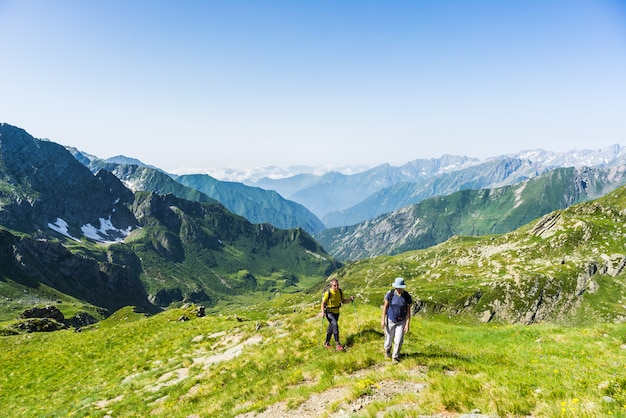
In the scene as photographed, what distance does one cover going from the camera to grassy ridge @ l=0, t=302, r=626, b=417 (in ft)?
37.1

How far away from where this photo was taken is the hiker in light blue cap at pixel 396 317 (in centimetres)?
1681

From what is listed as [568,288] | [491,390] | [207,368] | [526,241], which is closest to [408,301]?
[491,390]

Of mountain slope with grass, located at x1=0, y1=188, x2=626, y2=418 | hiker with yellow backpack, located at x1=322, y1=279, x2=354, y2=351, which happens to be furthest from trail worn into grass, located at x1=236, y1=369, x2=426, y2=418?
hiker with yellow backpack, located at x1=322, y1=279, x2=354, y2=351

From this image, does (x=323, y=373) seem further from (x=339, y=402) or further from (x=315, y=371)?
(x=339, y=402)

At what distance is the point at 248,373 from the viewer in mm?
21062

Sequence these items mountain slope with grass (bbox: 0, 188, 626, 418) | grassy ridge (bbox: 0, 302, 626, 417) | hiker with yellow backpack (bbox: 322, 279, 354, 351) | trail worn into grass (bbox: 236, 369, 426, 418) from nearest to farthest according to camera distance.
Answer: grassy ridge (bbox: 0, 302, 626, 417)
mountain slope with grass (bbox: 0, 188, 626, 418)
trail worn into grass (bbox: 236, 369, 426, 418)
hiker with yellow backpack (bbox: 322, 279, 354, 351)

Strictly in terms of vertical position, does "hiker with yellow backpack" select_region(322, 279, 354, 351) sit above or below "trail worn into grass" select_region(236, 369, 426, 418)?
above

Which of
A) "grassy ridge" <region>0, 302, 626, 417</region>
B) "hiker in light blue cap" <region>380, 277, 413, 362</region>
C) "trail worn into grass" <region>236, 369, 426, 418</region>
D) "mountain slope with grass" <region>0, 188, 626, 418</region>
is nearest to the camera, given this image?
"grassy ridge" <region>0, 302, 626, 417</region>

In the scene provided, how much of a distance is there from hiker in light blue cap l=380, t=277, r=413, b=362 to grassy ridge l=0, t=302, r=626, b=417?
29.9 inches

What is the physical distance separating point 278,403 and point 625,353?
17.2 meters

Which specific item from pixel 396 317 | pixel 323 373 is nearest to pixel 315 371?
pixel 323 373

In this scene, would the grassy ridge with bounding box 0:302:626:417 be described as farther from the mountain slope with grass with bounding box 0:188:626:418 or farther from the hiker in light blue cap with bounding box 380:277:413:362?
the hiker in light blue cap with bounding box 380:277:413:362

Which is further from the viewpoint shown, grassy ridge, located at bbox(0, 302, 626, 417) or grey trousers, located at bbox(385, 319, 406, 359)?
grey trousers, located at bbox(385, 319, 406, 359)

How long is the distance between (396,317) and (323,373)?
4609 mm
